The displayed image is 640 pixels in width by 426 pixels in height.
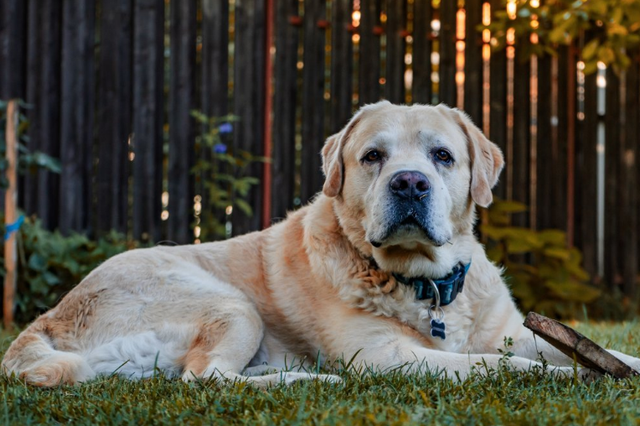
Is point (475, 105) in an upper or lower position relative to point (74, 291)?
upper

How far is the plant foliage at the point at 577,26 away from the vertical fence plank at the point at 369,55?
1073mm

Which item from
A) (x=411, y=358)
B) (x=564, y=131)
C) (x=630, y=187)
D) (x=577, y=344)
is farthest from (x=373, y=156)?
(x=630, y=187)

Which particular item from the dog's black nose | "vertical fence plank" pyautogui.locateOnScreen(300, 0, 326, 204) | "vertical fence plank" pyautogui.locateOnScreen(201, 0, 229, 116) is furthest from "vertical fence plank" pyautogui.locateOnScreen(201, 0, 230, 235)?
the dog's black nose

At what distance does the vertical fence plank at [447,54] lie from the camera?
7.20 meters

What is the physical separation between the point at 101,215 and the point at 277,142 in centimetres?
154

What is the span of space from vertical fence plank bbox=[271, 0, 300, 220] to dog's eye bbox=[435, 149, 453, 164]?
9.79 feet

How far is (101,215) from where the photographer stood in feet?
18.4

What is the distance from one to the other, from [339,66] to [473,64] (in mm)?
1537

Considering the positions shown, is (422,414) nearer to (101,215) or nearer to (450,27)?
(101,215)

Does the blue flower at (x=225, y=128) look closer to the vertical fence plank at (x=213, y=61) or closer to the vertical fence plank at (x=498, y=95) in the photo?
the vertical fence plank at (x=213, y=61)

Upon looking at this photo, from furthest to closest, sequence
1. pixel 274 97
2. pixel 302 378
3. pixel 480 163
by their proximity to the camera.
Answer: pixel 274 97 → pixel 480 163 → pixel 302 378

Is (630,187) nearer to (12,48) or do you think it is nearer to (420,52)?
(420,52)

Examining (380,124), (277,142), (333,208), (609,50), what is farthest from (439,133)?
(609,50)

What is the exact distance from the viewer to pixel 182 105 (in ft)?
19.2
